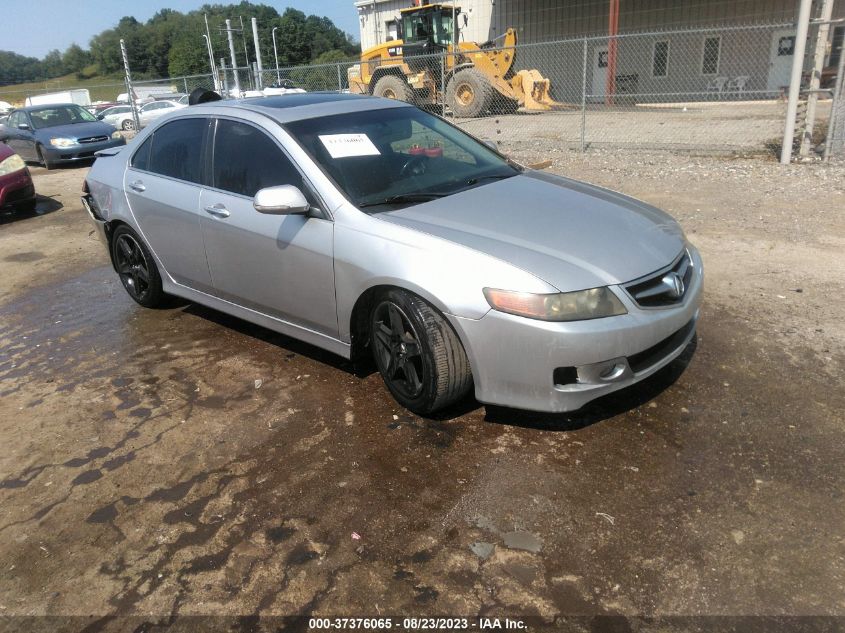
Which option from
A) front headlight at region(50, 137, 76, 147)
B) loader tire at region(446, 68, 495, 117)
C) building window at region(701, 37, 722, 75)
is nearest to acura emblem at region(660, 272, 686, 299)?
front headlight at region(50, 137, 76, 147)

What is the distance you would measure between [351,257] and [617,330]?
4.54ft

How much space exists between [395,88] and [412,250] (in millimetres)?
16197

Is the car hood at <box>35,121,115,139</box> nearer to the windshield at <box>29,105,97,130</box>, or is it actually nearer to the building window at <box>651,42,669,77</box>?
the windshield at <box>29,105,97,130</box>

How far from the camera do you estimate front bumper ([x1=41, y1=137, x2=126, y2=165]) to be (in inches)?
568

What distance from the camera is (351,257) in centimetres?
342

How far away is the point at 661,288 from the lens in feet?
10.4

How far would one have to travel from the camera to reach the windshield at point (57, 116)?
50.1 ft

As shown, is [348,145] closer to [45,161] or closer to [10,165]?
[10,165]

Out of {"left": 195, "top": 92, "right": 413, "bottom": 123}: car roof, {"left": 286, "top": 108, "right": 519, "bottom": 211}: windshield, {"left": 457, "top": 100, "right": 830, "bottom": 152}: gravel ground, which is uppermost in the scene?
{"left": 195, "top": 92, "right": 413, "bottom": 123}: car roof

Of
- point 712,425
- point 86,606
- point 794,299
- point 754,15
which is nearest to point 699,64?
point 754,15

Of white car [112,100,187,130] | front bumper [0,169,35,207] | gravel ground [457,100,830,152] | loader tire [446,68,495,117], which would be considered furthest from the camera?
white car [112,100,187,130]

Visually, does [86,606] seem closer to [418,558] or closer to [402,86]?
[418,558]

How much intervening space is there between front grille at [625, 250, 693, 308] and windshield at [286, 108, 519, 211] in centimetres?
125

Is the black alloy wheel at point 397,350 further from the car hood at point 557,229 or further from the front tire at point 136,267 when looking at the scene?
the front tire at point 136,267
